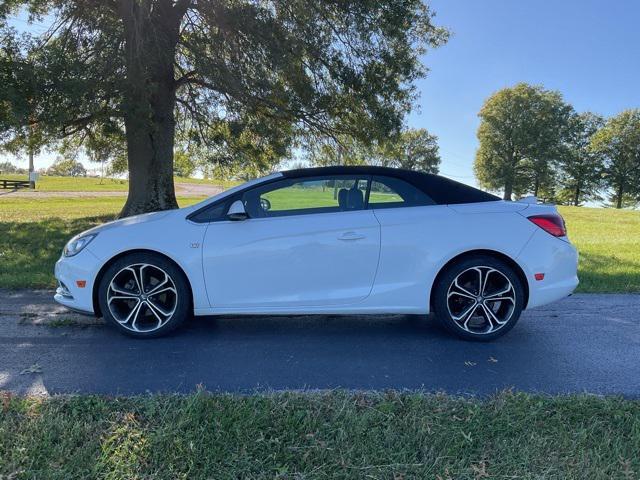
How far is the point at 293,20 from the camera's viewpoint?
10625 millimetres

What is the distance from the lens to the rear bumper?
162 inches

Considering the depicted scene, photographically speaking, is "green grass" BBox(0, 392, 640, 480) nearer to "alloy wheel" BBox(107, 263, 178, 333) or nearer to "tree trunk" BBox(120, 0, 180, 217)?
"alloy wheel" BBox(107, 263, 178, 333)

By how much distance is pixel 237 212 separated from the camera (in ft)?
13.3

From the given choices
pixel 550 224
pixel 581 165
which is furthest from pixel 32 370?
pixel 581 165

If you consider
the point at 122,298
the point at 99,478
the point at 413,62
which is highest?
the point at 413,62

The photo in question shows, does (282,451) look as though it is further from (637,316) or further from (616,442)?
(637,316)

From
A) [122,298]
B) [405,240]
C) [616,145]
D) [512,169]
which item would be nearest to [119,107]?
[122,298]

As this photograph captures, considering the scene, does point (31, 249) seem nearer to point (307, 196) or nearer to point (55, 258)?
point (55, 258)

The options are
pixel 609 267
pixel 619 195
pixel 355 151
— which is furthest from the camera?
pixel 619 195

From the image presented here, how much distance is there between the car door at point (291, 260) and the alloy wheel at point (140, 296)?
1.36 feet

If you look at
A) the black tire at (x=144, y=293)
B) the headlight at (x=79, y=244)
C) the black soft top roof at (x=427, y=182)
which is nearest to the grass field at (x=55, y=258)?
the black soft top roof at (x=427, y=182)

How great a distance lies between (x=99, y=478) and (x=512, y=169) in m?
52.9

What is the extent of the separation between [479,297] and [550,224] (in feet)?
2.97

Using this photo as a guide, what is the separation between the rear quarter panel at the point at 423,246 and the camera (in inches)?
160
